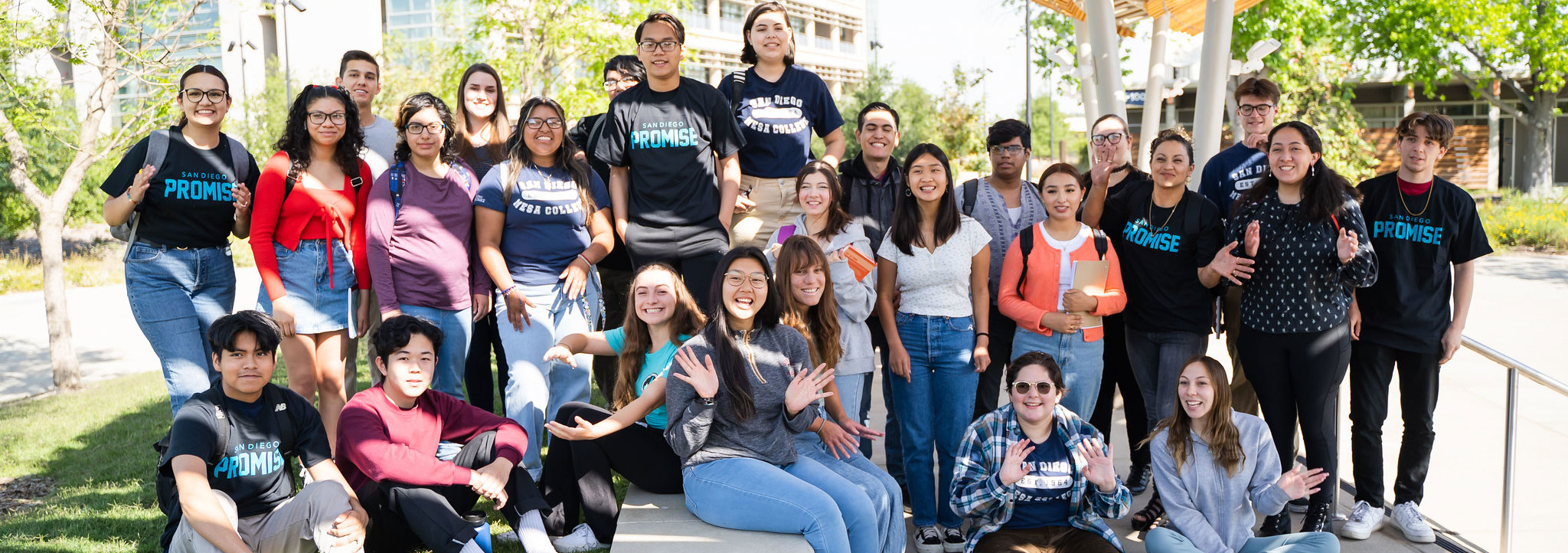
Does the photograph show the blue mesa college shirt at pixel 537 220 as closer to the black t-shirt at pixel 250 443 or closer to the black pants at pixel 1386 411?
the black t-shirt at pixel 250 443

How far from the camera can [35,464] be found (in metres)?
6.56

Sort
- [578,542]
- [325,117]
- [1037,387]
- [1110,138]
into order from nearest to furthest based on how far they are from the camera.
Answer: [1037,387] → [578,542] → [325,117] → [1110,138]

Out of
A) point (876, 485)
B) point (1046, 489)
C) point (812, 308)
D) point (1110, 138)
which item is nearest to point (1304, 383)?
point (1046, 489)

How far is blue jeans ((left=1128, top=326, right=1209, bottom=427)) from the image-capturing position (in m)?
4.52

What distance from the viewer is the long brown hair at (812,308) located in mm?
4105

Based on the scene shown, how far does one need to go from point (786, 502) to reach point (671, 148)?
1.88 meters

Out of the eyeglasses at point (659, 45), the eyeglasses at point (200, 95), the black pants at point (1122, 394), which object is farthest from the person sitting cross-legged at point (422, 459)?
the black pants at point (1122, 394)

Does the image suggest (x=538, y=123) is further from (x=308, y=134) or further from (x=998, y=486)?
(x=998, y=486)

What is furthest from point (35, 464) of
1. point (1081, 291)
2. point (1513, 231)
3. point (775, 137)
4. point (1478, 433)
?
point (1513, 231)

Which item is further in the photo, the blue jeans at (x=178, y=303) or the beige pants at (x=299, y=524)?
the blue jeans at (x=178, y=303)

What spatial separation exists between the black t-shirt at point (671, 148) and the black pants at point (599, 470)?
3.44 ft

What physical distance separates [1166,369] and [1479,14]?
2217 cm

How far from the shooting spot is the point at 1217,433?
13.2ft

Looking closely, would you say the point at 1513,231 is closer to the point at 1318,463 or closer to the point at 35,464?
the point at 1318,463
